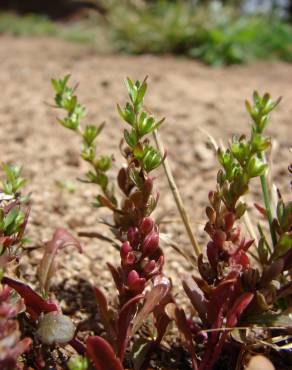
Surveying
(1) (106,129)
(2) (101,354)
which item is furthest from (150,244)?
(1) (106,129)

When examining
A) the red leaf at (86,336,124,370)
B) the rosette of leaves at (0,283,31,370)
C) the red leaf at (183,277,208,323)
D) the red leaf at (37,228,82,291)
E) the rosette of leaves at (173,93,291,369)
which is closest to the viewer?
the rosette of leaves at (0,283,31,370)

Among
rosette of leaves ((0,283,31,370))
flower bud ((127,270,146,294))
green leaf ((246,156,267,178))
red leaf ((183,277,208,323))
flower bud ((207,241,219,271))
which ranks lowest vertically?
red leaf ((183,277,208,323))

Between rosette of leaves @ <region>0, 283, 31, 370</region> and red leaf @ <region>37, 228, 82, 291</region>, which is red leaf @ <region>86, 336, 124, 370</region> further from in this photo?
red leaf @ <region>37, 228, 82, 291</region>

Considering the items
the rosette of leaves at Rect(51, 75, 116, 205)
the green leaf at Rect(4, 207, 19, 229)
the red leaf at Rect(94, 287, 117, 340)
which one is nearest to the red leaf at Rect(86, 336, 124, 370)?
the red leaf at Rect(94, 287, 117, 340)

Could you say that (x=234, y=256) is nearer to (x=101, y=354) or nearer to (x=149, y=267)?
(x=149, y=267)

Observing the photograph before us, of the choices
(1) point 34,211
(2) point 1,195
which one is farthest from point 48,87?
(2) point 1,195
